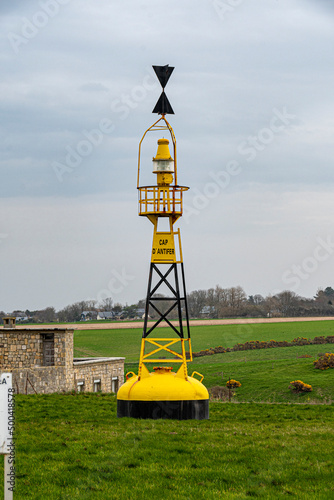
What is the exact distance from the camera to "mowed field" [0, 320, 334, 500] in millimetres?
11977

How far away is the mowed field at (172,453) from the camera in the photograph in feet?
39.3

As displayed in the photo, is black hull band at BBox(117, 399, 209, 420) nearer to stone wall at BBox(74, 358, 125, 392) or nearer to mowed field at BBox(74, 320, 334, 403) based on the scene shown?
mowed field at BBox(74, 320, 334, 403)

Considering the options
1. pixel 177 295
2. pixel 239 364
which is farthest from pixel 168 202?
pixel 239 364

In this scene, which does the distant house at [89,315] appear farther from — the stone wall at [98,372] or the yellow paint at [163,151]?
the yellow paint at [163,151]

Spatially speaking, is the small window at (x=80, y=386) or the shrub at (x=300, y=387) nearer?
the shrub at (x=300, y=387)

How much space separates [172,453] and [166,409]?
5.64 m

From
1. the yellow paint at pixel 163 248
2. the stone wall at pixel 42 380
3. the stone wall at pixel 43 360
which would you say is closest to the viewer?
the yellow paint at pixel 163 248

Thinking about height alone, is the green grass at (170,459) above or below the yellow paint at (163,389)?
below

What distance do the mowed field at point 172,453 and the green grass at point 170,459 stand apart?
21 millimetres

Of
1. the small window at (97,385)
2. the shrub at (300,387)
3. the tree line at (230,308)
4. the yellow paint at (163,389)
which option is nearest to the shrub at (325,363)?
the shrub at (300,387)

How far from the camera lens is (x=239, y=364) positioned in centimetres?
5194

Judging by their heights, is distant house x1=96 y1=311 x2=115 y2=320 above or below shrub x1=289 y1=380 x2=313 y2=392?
above

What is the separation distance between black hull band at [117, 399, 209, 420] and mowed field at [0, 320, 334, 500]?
1.69 ft

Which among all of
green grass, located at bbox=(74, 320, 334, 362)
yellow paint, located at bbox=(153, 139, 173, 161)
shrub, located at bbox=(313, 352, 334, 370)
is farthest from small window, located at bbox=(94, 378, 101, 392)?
green grass, located at bbox=(74, 320, 334, 362)
